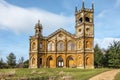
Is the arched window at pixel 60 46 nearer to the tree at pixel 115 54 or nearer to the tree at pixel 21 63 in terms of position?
the tree at pixel 115 54

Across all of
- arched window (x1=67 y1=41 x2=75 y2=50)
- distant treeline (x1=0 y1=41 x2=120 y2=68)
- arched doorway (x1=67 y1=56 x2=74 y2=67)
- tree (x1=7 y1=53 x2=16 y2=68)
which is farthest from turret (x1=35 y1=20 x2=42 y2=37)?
tree (x1=7 y1=53 x2=16 y2=68)

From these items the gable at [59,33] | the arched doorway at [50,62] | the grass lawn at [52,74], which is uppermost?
the gable at [59,33]

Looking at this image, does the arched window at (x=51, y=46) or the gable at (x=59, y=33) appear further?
the gable at (x=59, y=33)

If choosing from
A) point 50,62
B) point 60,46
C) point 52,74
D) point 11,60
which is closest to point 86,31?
point 60,46

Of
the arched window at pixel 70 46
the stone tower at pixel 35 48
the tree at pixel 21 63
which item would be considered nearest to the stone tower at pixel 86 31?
the arched window at pixel 70 46

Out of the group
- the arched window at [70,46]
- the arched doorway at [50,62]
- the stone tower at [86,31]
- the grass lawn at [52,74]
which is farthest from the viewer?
the arched window at [70,46]

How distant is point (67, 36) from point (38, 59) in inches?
419

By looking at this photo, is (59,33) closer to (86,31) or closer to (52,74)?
(86,31)

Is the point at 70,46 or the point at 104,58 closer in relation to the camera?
the point at 70,46

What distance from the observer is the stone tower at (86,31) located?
66375mm

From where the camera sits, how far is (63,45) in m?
70.6

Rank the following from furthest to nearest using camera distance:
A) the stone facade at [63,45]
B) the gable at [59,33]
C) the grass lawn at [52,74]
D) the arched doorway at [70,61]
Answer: the gable at [59,33] < the arched doorway at [70,61] < the stone facade at [63,45] < the grass lawn at [52,74]

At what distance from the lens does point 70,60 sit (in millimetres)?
70375

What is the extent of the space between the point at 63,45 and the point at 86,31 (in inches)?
309
